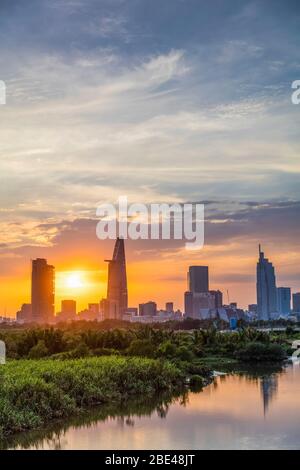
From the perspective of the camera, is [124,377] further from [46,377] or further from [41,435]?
[41,435]

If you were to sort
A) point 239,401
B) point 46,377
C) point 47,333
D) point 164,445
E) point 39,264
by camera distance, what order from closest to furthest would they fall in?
1. point 164,445
2. point 46,377
3. point 239,401
4. point 47,333
5. point 39,264

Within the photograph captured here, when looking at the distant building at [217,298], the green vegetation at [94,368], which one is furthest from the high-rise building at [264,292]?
the green vegetation at [94,368]

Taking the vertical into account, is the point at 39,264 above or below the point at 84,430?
above

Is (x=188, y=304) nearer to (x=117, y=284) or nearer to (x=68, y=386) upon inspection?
(x=117, y=284)

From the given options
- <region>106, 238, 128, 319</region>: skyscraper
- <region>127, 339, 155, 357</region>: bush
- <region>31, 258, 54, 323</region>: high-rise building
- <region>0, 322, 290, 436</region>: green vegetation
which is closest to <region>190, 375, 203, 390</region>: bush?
<region>0, 322, 290, 436</region>: green vegetation

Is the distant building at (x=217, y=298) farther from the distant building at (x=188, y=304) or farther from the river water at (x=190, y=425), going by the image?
the river water at (x=190, y=425)

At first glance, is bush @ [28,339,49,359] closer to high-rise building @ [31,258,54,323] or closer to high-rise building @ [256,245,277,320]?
high-rise building @ [31,258,54,323]
